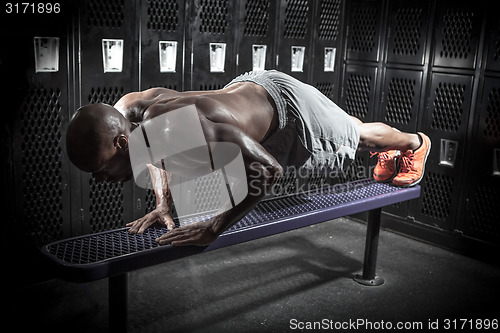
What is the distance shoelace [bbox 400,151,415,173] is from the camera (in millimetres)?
3089

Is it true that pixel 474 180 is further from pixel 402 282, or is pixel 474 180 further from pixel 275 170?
pixel 275 170

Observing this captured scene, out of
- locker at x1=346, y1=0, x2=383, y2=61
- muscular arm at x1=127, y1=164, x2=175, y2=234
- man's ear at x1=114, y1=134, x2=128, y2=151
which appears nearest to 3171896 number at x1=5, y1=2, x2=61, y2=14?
muscular arm at x1=127, y1=164, x2=175, y2=234

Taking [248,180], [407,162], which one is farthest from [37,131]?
[407,162]

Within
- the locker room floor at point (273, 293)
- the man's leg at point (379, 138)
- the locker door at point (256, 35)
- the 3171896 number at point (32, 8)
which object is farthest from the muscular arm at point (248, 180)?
the locker door at point (256, 35)

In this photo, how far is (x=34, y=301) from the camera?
2.84 meters

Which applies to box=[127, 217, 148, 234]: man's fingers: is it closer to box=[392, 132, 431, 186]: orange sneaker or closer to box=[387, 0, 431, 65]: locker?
box=[392, 132, 431, 186]: orange sneaker

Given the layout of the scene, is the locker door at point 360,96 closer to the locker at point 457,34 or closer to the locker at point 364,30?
the locker at point 364,30

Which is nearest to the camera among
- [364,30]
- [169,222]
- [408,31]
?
[169,222]

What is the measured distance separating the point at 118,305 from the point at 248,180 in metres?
Answer: 0.74

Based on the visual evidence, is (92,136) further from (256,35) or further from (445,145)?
(445,145)

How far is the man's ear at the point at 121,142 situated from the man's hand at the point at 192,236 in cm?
42

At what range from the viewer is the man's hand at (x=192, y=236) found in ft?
6.85

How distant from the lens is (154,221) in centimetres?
237

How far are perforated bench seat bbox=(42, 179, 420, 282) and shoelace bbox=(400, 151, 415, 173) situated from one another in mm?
128
